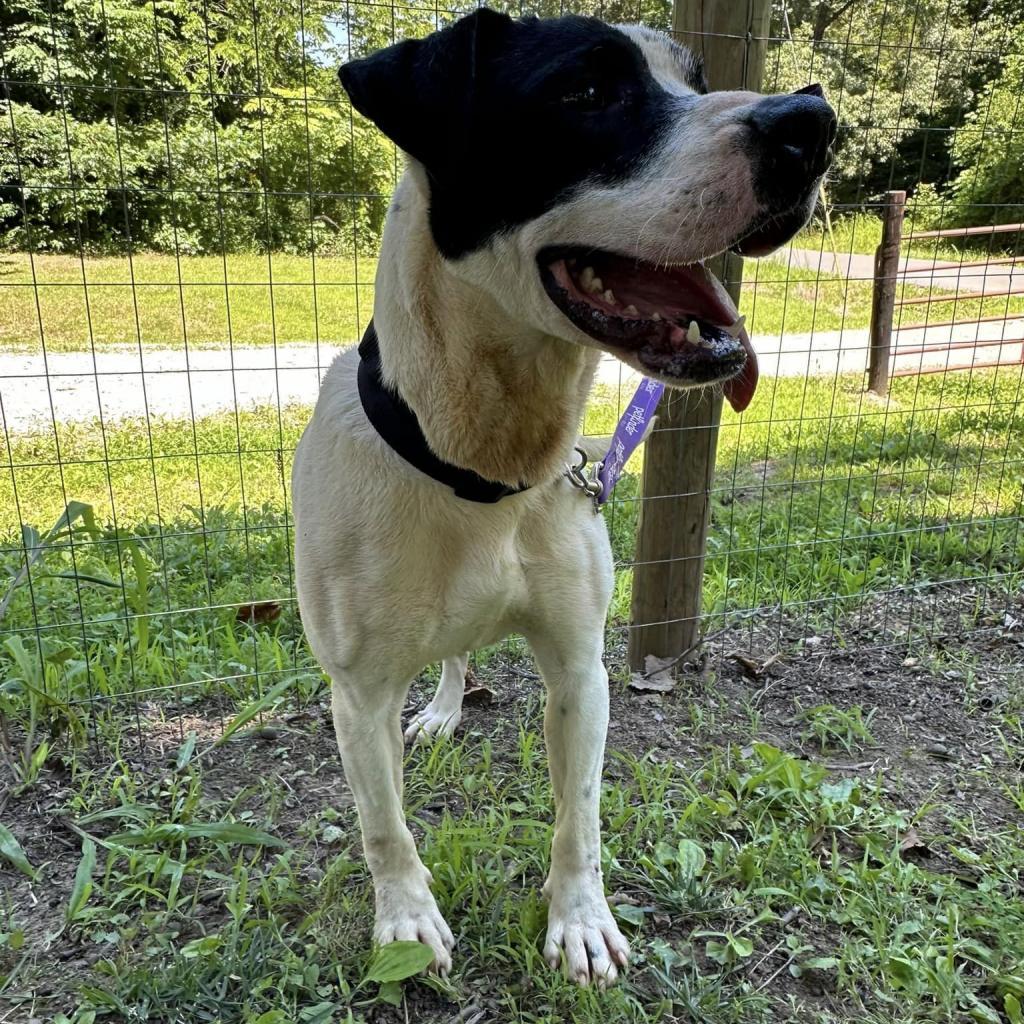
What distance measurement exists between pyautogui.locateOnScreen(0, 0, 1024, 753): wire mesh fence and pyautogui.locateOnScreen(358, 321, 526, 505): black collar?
3.47ft

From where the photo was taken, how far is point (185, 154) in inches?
189

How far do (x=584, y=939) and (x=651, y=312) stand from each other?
1306mm

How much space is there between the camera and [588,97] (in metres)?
1.51

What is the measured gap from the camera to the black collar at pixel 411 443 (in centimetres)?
172

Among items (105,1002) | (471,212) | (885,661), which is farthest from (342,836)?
(885,661)

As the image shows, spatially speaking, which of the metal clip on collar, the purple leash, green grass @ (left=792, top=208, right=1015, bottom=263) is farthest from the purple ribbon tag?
green grass @ (left=792, top=208, right=1015, bottom=263)

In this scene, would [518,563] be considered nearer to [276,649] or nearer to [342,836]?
[342,836]

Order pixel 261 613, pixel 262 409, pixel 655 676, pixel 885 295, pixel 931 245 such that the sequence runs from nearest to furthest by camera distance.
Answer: pixel 655 676 → pixel 261 613 → pixel 262 409 → pixel 885 295 → pixel 931 245

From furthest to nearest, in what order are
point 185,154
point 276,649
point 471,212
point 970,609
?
point 185,154, point 970,609, point 276,649, point 471,212

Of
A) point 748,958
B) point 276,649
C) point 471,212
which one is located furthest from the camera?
point 276,649

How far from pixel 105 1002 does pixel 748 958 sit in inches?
52.2

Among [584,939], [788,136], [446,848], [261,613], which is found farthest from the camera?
[261,613]

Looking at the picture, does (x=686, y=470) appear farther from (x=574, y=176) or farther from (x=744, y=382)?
(x=574, y=176)

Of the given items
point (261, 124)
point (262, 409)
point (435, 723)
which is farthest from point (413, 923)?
point (262, 409)
